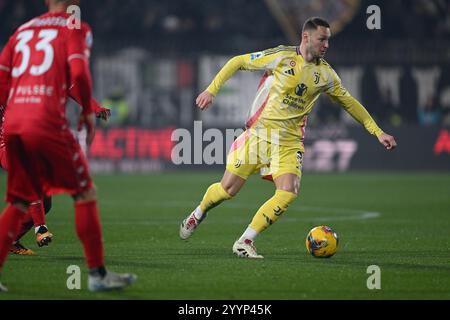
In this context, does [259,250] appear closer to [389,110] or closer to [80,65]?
[80,65]

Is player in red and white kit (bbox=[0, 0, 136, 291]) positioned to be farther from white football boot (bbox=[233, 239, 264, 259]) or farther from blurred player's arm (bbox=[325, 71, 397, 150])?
blurred player's arm (bbox=[325, 71, 397, 150])

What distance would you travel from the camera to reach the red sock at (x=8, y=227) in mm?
7391

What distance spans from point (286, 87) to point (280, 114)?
0.28 metres

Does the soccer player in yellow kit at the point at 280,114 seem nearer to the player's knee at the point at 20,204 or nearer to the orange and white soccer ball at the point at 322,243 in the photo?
the orange and white soccer ball at the point at 322,243

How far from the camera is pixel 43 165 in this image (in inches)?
289

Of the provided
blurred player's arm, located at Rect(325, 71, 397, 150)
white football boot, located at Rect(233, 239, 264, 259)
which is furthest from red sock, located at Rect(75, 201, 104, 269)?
blurred player's arm, located at Rect(325, 71, 397, 150)

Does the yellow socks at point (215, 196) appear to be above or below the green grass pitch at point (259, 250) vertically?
above

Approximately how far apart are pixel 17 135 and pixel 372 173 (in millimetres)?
18550

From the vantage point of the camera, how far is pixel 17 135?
7.30m

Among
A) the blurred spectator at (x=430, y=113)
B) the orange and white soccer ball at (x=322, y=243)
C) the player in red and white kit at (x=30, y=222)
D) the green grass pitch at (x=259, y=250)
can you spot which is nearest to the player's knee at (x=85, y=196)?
the green grass pitch at (x=259, y=250)

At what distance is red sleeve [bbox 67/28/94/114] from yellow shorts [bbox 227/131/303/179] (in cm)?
304

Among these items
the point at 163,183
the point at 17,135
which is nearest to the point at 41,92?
the point at 17,135

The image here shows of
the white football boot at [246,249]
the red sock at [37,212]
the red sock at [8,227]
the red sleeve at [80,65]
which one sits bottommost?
the white football boot at [246,249]

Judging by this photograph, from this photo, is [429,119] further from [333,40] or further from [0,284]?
[0,284]
